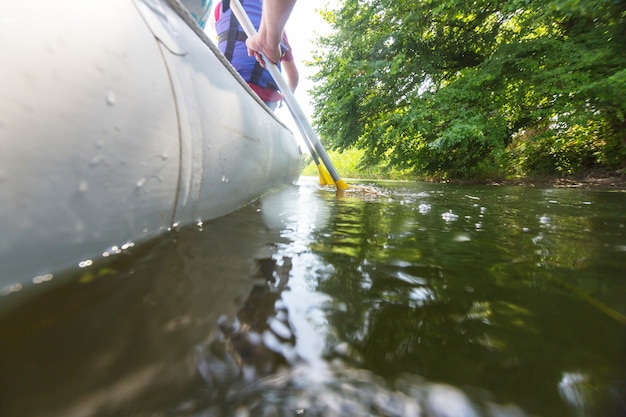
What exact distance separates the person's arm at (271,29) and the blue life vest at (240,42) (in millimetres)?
515

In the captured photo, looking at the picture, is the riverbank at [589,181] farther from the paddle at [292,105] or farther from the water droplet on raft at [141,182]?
the water droplet on raft at [141,182]

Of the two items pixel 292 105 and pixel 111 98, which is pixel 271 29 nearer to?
pixel 292 105

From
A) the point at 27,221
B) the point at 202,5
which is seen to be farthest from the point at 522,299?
the point at 202,5

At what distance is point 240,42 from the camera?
2.97m

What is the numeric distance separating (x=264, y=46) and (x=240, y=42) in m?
0.97

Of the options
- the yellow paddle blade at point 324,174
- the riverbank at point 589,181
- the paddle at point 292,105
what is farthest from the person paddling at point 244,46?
the riverbank at point 589,181

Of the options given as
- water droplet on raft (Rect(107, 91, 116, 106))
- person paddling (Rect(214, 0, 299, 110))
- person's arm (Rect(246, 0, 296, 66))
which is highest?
person paddling (Rect(214, 0, 299, 110))

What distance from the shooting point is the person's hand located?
6.87 feet

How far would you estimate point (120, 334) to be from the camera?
50 cm

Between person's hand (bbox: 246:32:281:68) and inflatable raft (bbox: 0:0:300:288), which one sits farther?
person's hand (bbox: 246:32:281:68)

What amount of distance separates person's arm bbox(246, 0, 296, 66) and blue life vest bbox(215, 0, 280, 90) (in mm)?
515

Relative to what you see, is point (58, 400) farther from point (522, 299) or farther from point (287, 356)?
point (522, 299)

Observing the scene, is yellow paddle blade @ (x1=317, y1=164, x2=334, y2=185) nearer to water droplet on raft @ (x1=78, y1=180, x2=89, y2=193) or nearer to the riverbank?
water droplet on raft @ (x1=78, y1=180, x2=89, y2=193)

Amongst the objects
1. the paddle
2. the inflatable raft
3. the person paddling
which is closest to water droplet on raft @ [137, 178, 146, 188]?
the inflatable raft
